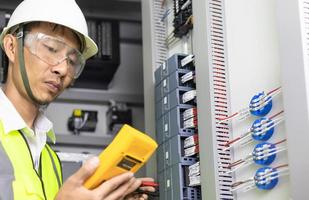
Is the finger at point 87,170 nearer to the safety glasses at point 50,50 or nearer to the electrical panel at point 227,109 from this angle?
the safety glasses at point 50,50

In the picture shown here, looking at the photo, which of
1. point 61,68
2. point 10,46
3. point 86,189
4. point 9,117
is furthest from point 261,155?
point 10,46

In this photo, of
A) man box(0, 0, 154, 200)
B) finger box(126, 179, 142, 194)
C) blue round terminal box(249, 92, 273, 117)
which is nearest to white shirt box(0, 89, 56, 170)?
man box(0, 0, 154, 200)

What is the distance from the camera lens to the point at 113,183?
178cm

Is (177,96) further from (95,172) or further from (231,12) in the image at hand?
(95,172)

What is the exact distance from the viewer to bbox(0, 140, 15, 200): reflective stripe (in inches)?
72.6

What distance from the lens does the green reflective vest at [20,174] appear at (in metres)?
1.88

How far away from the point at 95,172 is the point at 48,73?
425mm

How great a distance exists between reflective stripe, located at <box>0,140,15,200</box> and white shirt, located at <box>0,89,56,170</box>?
0.30 feet

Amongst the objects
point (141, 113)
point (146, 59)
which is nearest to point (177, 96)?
point (146, 59)

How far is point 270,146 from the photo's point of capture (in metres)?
1.99

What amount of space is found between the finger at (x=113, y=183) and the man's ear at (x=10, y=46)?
61 centimetres

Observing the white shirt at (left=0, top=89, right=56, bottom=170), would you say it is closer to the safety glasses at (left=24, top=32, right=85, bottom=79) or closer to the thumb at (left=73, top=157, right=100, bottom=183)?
the safety glasses at (left=24, top=32, right=85, bottom=79)

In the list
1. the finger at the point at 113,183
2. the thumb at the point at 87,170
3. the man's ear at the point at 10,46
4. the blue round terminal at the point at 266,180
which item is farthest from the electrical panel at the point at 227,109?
the man's ear at the point at 10,46

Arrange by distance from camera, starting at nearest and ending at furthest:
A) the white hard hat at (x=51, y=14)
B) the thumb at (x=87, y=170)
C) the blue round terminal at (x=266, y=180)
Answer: the thumb at (x=87, y=170), the blue round terminal at (x=266, y=180), the white hard hat at (x=51, y=14)
